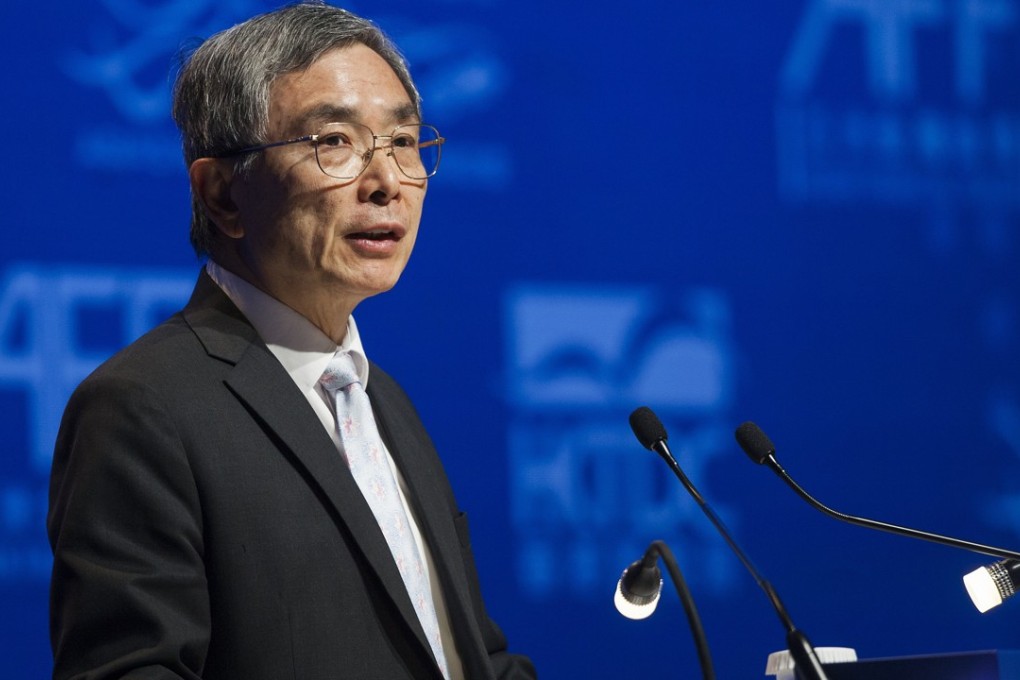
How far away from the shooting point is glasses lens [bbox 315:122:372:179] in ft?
6.05

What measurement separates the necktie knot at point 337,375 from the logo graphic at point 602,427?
1054 mm

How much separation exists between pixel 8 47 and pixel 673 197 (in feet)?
5.18

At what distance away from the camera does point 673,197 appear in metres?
3.18

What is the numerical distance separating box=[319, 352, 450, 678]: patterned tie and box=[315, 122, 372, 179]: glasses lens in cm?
27

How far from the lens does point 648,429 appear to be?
174 centimetres

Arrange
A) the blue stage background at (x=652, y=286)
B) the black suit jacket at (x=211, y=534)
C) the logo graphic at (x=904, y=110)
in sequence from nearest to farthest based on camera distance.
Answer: the black suit jacket at (x=211, y=534) → the blue stage background at (x=652, y=286) → the logo graphic at (x=904, y=110)

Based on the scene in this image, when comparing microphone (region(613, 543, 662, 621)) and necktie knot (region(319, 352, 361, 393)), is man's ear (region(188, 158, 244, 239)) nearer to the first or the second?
necktie knot (region(319, 352, 361, 393))

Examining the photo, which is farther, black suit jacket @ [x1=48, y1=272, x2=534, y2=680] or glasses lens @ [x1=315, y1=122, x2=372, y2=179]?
glasses lens @ [x1=315, y1=122, x2=372, y2=179]

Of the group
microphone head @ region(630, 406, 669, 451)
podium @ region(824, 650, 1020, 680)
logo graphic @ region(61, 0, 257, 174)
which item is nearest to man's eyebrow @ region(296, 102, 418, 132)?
microphone head @ region(630, 406, 669, 451)

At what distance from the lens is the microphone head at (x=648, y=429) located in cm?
174

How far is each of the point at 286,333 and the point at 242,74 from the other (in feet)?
1.29

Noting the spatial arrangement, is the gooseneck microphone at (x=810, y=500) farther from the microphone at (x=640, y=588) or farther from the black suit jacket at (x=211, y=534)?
the black suit jacket at (x=211, y=534)

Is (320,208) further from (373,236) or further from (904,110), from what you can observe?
(904,110)

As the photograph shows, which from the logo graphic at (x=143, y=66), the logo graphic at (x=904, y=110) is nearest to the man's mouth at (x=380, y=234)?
the logo graphic at (x=143, y=66)
